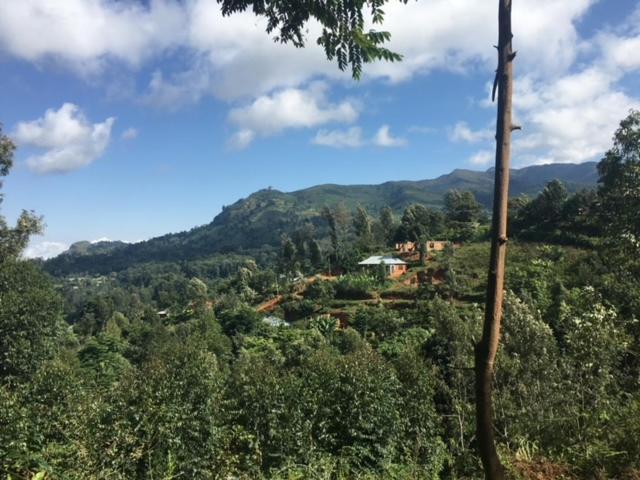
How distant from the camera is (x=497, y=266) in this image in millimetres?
3609

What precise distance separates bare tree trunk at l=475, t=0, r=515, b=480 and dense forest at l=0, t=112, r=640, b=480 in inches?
59.2

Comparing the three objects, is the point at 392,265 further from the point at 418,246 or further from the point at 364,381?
the point at 364,381

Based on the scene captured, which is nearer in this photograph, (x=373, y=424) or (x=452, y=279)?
(x=373, y=424)

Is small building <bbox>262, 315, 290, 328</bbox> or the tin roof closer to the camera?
small building <bbox>262, 315, 290, 328</bbox>

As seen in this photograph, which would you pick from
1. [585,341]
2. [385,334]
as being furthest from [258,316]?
[585,341]

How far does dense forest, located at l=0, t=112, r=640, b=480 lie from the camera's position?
6488 mm

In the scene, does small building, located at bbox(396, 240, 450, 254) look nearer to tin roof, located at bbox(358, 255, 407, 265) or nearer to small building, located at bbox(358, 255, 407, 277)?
tin roof, located at bbox(358, 255, 407, 265)

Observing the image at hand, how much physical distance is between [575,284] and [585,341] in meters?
23.1

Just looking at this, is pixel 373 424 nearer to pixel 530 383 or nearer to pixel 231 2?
pixel 530 383

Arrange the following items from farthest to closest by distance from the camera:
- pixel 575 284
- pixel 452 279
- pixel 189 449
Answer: pixel 452 279
pixel 575 284
pixel 189 449

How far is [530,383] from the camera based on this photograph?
17906 mm

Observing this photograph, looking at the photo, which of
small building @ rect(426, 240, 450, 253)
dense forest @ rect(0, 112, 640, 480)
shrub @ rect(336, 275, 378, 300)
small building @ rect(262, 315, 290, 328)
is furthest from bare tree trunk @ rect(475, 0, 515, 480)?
small building @ rect(426, 240, 450, 253)

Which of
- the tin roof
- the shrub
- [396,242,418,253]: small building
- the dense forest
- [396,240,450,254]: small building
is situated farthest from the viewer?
[396,242,418,253]: small building

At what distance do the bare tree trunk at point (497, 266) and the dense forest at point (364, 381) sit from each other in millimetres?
1505
